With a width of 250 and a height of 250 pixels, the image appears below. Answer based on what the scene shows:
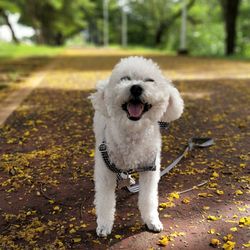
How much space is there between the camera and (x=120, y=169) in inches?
125

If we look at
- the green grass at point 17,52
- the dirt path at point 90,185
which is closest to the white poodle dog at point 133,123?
the dirt path at point 90,185

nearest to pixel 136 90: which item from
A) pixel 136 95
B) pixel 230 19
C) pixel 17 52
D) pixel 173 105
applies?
pixel 136 95

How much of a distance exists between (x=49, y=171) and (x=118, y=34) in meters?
61.4

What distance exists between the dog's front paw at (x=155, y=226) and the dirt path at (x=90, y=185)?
0.06 m

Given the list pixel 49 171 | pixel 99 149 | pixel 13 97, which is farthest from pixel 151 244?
pixel 13 97

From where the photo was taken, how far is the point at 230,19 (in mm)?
21500

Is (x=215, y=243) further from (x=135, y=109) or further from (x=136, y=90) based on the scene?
(x=136, y=90)

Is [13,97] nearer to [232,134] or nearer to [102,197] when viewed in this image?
[232,134]

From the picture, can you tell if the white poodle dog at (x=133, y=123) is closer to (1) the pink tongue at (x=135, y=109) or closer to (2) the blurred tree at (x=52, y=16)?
(1) the pink tongue at (x=135, y=109)

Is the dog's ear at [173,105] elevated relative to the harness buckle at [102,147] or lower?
elevated

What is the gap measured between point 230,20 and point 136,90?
2022cm

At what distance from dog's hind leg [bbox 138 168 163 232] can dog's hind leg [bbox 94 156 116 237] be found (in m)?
0.23

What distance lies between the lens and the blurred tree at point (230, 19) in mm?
21250

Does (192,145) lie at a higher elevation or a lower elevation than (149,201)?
lower
